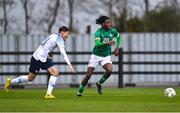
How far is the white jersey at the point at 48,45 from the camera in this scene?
739 inches

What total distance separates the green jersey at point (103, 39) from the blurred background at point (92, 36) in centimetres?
820

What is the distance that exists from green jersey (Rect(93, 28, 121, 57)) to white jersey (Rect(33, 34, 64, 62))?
150 centimetres

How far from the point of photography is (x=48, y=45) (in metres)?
19.1

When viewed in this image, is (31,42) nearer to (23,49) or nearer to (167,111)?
(23,49)

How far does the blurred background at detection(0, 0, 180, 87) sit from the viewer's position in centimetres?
3197

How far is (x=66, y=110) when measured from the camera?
14609 millimetres

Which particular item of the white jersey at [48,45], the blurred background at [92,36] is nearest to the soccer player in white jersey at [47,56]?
the white jersey at [48,45]

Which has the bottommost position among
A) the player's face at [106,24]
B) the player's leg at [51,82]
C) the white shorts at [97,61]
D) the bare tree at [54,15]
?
the player's leg at [51,82]

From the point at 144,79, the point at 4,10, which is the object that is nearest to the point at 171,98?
the point at 144,79

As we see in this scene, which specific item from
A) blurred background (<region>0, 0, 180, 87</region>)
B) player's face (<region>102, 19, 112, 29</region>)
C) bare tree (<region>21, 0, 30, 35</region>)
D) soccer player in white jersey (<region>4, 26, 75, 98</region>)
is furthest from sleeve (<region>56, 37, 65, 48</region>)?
bare tree (<region>21, 0, 30, 35</region>)

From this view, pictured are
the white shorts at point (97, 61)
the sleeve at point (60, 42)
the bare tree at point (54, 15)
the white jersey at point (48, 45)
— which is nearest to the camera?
the sleeve at point (60, 42)

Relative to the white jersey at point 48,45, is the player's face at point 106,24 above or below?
above

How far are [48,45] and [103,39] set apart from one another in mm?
1891

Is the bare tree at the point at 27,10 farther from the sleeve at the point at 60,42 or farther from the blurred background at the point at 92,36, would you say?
the sleeve at the point at 60,42
